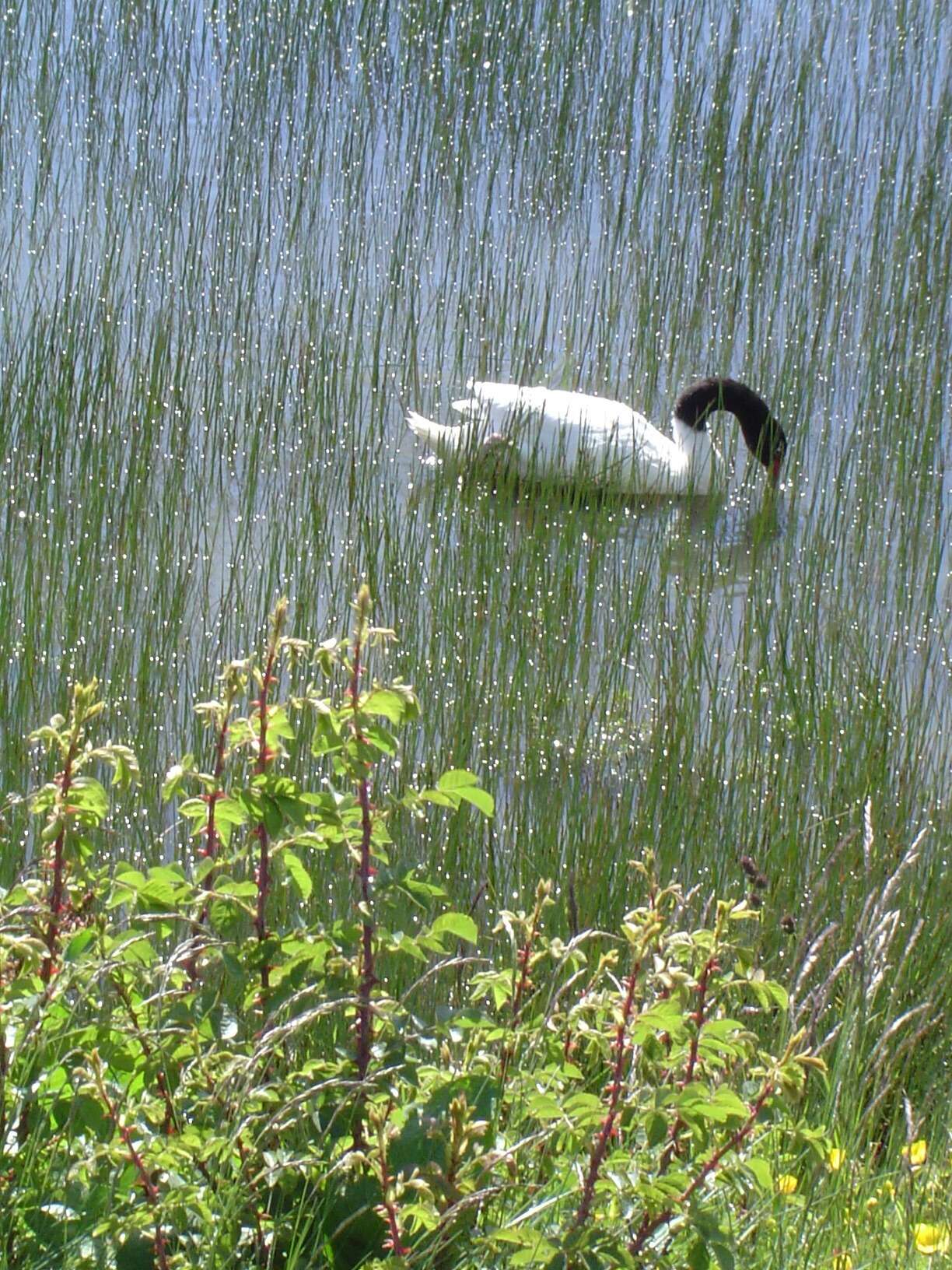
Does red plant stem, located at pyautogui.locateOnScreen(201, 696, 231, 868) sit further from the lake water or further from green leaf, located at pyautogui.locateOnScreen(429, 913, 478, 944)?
the lake water

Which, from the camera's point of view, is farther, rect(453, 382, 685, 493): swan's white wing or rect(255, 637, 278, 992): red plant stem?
rect(453, 382, 685, 493): swan's white wing

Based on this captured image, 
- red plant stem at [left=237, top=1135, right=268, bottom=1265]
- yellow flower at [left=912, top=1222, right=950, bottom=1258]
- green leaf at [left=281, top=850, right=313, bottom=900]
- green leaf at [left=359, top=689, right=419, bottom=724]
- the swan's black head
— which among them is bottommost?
yellow flower at [left=912, top=1222, right=950, bottom=1258]

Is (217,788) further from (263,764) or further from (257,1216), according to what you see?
(257,1216)

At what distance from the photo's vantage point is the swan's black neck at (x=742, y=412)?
3.73 metres

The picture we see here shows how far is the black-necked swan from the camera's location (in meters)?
3.45

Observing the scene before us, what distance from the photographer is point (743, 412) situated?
3.83 metres

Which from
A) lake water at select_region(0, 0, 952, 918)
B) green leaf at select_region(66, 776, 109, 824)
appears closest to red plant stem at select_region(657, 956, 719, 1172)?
green leaf at select_region(66, 776, 109, 824)

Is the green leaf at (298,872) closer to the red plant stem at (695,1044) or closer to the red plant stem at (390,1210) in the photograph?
the red plant stem at (390,1210)

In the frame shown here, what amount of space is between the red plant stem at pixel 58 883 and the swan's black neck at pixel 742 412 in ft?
8.45

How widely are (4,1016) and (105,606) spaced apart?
183cm

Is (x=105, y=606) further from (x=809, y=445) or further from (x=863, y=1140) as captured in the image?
(x=809, y=445)

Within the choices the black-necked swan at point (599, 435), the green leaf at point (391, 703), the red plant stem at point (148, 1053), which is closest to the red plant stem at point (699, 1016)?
the green leaf at point (391, 703)

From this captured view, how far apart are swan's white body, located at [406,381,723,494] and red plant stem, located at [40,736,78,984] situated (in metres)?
2.12

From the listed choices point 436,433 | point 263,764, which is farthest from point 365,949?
point 436,433
